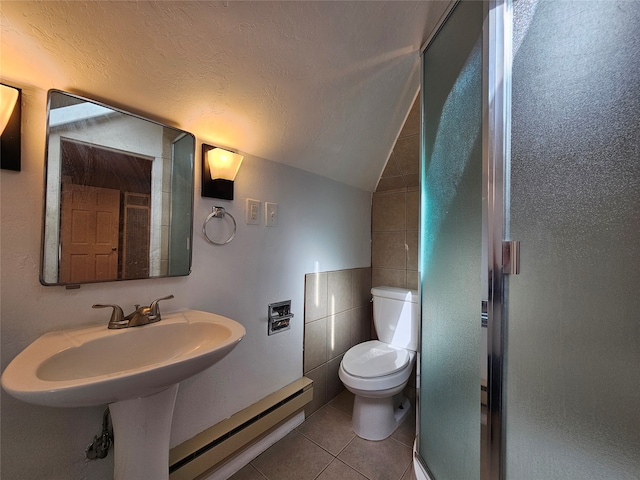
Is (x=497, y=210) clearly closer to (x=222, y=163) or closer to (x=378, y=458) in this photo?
(x=222, y=163)

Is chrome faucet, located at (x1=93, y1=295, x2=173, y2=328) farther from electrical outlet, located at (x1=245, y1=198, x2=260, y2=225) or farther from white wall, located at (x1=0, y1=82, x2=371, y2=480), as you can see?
electrical outlet, located at (x1=245, y1=198, x2=260, y2=225)

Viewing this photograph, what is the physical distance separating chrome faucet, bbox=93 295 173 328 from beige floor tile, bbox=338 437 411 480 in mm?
1227

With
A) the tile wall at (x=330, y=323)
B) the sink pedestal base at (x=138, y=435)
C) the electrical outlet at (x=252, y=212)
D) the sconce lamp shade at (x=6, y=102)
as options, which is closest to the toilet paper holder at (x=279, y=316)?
the tile wall at (x=330, y=323)

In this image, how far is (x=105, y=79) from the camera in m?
0.80

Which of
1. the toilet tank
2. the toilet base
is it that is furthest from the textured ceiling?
the toilet base

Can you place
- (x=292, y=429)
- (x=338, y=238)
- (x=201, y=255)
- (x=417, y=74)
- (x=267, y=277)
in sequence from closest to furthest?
1. (x=201, y=255)
2. (x=417, y=74)
3. (x=267, y=277)
4. (x=292, y=429)
5. (x=338, y=238)

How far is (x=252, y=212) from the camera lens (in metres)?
1.27

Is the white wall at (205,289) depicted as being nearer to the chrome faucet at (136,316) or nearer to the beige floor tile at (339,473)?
the chrome faucet at (136,316)

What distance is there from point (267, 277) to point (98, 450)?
2.92 feet

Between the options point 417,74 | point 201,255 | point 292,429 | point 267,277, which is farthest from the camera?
point 292,429

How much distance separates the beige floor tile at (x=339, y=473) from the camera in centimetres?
116

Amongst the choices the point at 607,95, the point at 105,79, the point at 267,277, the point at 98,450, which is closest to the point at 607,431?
the point at 607,95

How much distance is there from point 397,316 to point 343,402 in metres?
0.76

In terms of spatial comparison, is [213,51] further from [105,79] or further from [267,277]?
[267,277]
